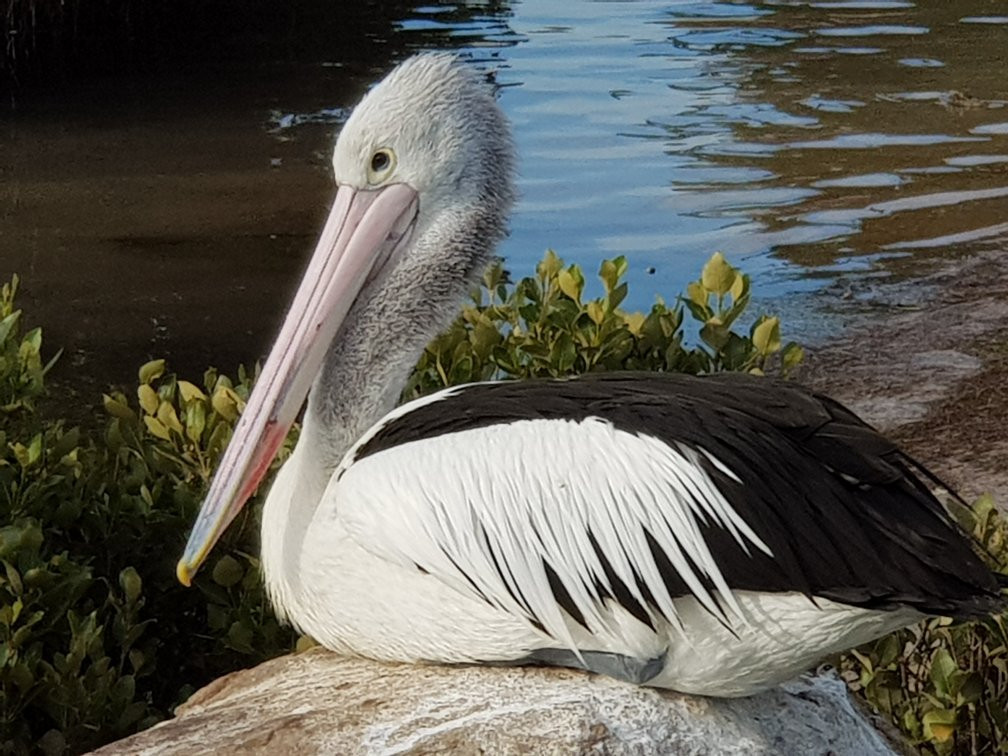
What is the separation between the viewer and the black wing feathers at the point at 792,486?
2.52 m

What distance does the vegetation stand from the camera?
3.32 m

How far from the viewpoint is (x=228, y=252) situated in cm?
772

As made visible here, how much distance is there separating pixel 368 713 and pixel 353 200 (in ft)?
3.66

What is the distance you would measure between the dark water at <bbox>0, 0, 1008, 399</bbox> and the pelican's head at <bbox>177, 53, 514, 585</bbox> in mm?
3101

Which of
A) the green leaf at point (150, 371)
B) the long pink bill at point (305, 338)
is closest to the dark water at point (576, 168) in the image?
the green leaf at point (150, 371)

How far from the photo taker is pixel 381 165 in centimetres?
326

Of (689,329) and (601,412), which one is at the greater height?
(601,412)

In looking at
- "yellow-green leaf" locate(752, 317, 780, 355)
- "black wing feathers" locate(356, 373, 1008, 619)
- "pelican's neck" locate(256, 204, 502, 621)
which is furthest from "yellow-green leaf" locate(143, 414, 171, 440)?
"yellow-green leaf" locate(752, 317, 780, 355)

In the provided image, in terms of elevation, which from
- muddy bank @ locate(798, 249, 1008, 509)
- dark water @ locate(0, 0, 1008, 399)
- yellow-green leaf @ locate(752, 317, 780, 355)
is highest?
yellow-green leaf @ locate(752, 317, 780, 355)

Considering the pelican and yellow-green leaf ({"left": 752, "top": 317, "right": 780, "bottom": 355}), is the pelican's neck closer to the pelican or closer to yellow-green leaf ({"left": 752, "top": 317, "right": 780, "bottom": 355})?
the pelican

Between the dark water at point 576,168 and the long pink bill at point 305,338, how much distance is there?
3.09m

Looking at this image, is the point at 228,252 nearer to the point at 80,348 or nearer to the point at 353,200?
the point at 80,348

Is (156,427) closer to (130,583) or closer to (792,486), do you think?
(130,583)

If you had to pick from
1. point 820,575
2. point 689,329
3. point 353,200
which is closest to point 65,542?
point 353,200
